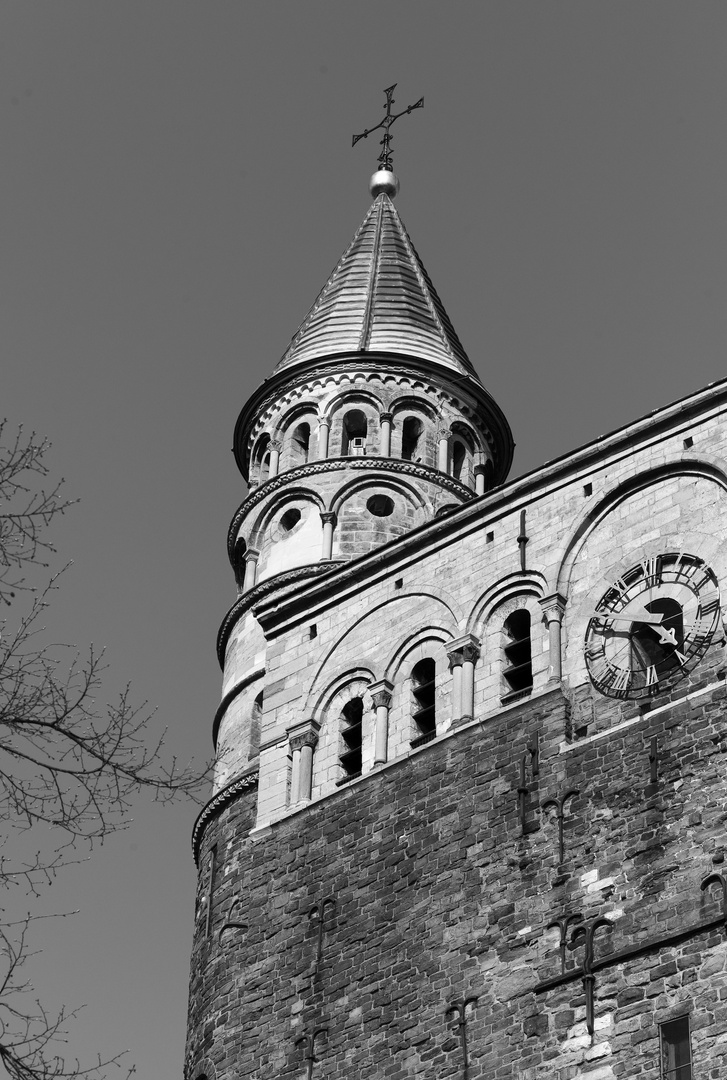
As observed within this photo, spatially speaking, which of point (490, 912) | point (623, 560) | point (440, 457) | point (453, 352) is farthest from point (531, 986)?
point (453, 352)

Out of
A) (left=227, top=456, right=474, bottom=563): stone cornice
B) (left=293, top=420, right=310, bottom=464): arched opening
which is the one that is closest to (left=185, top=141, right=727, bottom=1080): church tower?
(left=227, top=456, right=474, bottom=563): stone cornice

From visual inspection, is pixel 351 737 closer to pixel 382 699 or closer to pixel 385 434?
pixel 382 699

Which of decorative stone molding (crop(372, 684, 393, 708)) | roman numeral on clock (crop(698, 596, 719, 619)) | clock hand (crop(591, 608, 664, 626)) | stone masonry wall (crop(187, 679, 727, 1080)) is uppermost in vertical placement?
decorative stone molding (crop(372, 684, 393, 708))

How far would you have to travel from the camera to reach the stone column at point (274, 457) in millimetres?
40281

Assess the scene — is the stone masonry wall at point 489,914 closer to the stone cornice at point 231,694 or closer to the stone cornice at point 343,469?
the stone cornice at point 231,694

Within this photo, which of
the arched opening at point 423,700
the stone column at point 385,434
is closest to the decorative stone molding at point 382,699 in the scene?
the arched opening at point 423,700

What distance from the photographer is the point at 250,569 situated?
38875 millimetres

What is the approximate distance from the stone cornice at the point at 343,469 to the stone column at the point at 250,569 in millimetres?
1000

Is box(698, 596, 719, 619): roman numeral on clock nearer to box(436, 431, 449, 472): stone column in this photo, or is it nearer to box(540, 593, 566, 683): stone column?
box(540, 593, 566, 683): stone column

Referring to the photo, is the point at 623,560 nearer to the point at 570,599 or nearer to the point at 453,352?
the point at 570,599

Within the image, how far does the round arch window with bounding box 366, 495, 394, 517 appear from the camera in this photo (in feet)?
128

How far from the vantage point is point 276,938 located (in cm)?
3070

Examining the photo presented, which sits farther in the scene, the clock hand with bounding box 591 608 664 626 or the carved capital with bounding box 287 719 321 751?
the carved capital with bounding box 287 719 321 751

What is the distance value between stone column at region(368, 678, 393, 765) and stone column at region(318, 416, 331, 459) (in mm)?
8500
